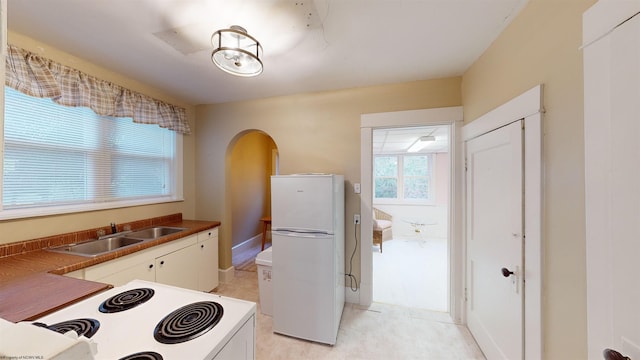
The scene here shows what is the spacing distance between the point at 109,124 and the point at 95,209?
33.4 inches

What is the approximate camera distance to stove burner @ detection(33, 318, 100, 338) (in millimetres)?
798

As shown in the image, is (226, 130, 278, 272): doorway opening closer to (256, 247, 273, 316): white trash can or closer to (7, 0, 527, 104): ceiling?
(256, 247, 273, 316): white trash can

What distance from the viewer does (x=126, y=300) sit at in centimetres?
101

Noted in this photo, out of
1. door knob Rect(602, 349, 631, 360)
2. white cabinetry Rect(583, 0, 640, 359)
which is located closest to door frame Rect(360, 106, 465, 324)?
white cabinetry Rect(583, 0, 640, 359)

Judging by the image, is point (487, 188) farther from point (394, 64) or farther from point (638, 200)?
point (394, 64)

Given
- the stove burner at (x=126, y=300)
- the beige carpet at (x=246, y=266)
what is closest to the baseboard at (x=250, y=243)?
the beige carpet at (x=246, y=266)

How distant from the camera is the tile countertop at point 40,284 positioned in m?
0.99

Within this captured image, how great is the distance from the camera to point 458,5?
1377mm

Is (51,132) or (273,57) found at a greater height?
(273,57)

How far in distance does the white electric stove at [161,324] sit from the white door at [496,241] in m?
1.61

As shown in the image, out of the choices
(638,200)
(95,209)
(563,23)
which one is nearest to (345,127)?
(563,23)

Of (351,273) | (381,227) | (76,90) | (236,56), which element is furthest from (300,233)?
(381,227)

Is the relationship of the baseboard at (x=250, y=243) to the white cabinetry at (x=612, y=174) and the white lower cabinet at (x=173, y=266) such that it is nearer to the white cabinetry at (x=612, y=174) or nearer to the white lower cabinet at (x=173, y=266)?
the white lower cabinet at (x=173, y=266)

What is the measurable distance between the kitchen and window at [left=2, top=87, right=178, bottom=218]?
162 mm
